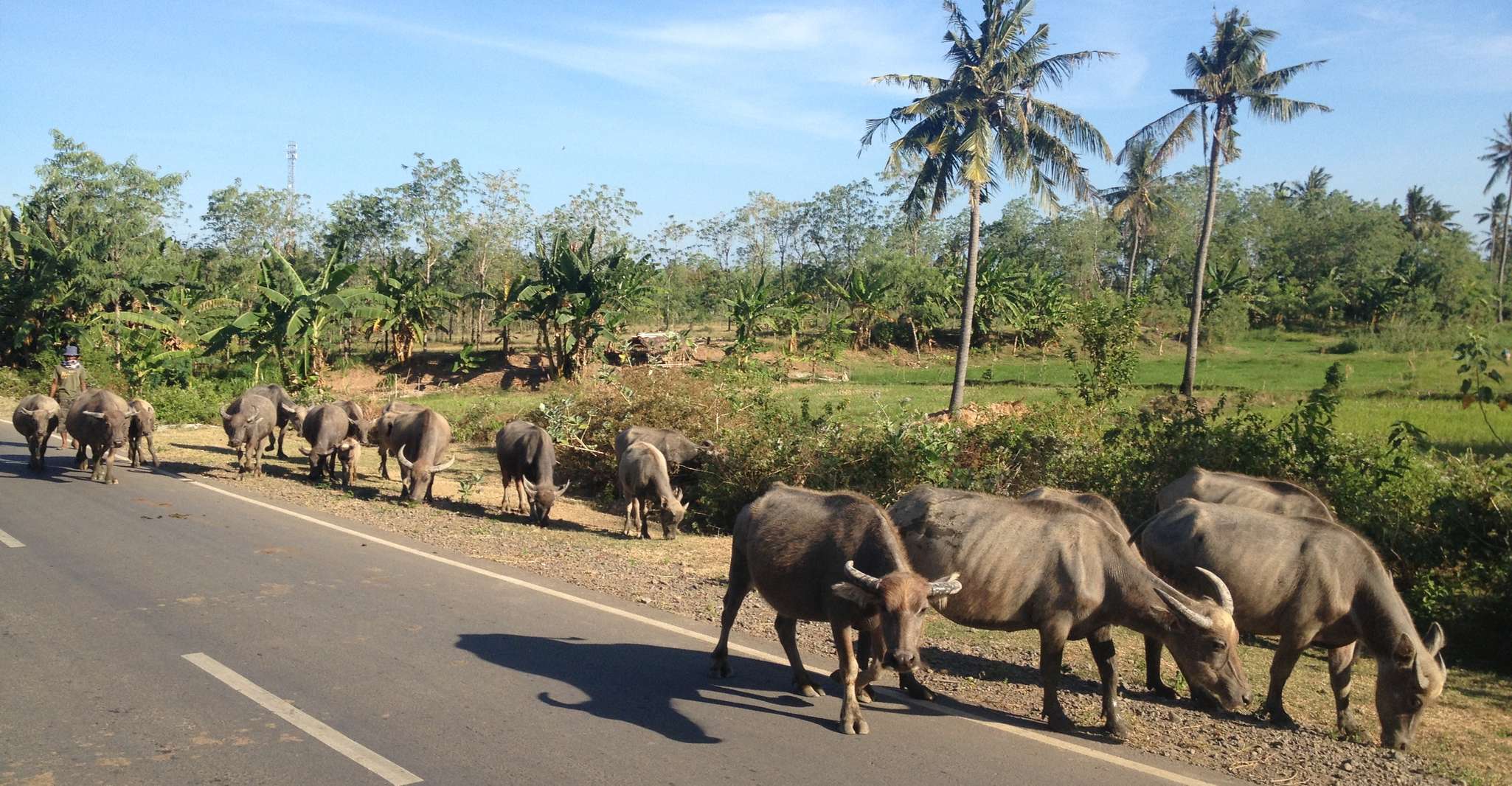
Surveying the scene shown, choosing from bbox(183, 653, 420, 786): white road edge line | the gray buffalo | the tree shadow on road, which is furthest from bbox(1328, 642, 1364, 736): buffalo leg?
the gray buffalo

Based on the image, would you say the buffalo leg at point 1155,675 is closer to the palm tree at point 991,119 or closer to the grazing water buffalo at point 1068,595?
the grazing water buffalo at point 1068,595

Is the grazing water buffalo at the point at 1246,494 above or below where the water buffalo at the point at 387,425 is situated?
above

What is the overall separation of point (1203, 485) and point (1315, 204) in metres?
69.0

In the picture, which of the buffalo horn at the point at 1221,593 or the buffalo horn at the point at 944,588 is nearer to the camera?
the buffalo horn at the point at 944,588

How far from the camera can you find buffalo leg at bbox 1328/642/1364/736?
6.94 metres

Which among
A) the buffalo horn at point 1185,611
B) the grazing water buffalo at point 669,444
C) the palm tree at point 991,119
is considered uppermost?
the palm tree at point 991,119

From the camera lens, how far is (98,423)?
1525cm

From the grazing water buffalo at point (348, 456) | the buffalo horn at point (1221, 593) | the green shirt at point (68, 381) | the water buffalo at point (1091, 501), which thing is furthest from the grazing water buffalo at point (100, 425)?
the buffalo horn at point (1221, 593)

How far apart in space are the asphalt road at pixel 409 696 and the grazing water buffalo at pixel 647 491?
13.1ft

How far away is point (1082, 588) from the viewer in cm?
656

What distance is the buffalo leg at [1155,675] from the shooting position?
24.4ft

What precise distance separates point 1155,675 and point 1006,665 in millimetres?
1147

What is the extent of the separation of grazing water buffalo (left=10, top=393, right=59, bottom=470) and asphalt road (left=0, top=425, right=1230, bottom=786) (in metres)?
6.89

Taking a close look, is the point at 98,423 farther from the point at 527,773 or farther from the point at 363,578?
the point at 527,773
